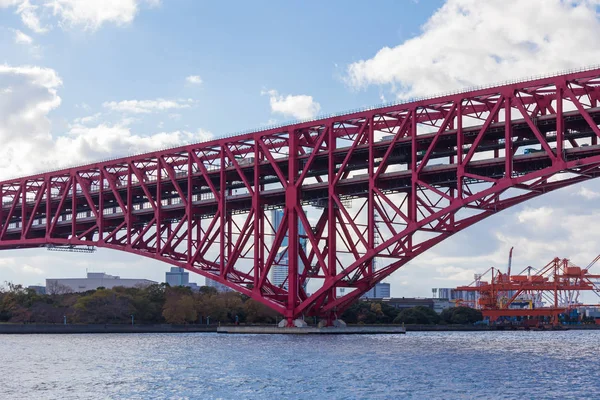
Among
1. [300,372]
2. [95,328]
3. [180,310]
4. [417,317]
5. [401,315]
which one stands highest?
[401,315]

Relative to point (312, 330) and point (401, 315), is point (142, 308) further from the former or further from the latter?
point (312, 330)

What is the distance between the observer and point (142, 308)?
13375 cm

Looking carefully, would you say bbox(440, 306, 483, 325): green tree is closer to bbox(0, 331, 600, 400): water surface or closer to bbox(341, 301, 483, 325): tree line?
bbox(341, 301, 483, 325): tree line

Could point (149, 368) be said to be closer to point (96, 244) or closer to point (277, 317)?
point (96, 244)

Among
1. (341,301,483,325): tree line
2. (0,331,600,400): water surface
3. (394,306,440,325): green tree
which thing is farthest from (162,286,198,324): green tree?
(0,331,600,400): water surface

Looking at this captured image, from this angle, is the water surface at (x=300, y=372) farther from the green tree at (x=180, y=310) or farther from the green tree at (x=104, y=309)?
the green tree at (x=180, y=310)

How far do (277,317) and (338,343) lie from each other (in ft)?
206

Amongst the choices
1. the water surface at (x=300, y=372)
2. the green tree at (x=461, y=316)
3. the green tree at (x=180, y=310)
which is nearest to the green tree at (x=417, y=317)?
the green tree at (x=461, y=316)

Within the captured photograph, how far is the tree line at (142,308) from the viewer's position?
5084 inches

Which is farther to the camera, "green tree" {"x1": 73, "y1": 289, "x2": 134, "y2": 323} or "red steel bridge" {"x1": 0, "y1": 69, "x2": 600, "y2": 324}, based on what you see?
"green tree" {"x1": 73, "y1": 289, "x2": 134, "y2": 323}

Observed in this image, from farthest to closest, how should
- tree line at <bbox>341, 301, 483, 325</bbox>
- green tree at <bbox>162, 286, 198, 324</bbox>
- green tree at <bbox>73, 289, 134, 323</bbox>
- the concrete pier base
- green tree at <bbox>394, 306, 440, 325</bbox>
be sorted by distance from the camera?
green tree at <bbox>394, 306, 440, 325</bbox> < tree line at <bbox>341, 301, 483, 325</bbox> < green tree at <bbox>162, 286, 198, 324</bbox> < green tree at <bbox>73, 289, 134, 323</bbox> < the concrete pier base

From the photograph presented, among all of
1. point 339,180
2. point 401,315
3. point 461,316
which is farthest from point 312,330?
point 461,316

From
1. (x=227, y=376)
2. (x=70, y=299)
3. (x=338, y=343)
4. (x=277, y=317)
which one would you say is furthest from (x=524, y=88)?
(x=70, y=299)

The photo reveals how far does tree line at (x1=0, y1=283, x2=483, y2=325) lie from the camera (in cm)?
12912
